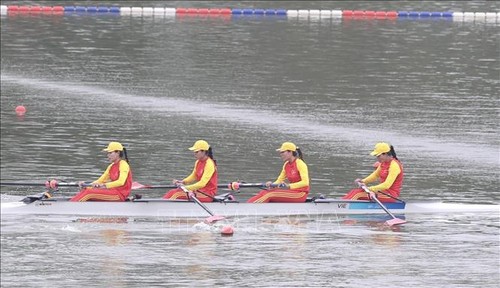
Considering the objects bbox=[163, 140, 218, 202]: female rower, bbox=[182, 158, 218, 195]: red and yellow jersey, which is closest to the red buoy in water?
bbox=[163, 140, 218, 202]: female rower

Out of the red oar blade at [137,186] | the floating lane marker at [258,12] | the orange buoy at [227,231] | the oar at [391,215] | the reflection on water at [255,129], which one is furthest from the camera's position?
the floating lane marker at [258,12]

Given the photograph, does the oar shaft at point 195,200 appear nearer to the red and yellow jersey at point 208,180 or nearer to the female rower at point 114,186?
the red and yellow jersey at point 208,180

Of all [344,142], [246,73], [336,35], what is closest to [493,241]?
[344,142]

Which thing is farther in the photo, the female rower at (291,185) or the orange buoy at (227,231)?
the female rower at (291,185)

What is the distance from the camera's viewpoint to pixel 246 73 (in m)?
47.3

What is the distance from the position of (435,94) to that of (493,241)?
18121 millimetres

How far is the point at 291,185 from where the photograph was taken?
27.9m

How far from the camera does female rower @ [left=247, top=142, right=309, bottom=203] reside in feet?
91.6

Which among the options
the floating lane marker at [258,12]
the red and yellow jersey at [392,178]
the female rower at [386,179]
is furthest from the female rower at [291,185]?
the floating lane marker at [258,12]

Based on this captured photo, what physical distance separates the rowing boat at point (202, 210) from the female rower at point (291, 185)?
0.19 metres

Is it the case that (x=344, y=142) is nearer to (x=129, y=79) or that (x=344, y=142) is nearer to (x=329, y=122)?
(x=329, y=122)

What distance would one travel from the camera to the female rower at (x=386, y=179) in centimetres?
2812

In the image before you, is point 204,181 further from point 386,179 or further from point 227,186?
point 386,179

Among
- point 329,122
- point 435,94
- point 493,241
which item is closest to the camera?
point 493,241
